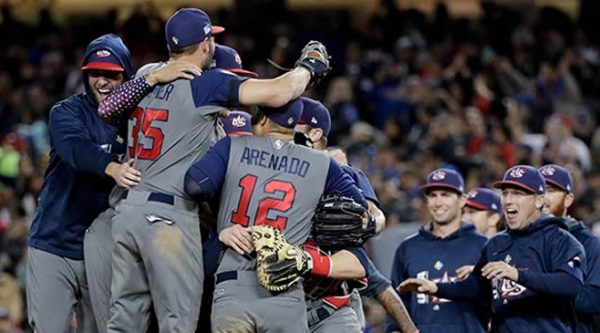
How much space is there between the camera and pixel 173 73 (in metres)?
6.87

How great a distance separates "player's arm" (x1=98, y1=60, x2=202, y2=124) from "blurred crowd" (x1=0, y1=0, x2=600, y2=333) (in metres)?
6.51

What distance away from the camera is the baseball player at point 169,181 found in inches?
267

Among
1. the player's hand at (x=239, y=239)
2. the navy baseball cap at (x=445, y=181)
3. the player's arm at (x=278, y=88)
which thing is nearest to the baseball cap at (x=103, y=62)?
the player's arm at (x=278, y=88)

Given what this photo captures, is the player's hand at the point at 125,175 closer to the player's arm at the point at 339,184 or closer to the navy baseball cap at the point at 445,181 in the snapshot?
the player's arm at the point at 339,184

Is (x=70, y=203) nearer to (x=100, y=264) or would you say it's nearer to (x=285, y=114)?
(x=100, y=264)

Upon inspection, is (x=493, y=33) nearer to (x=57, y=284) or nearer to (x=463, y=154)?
(x=463, y=154)

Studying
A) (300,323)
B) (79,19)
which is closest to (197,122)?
(300,323)

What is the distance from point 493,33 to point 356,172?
13.1 meters

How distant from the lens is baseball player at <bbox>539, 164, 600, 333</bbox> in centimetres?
792

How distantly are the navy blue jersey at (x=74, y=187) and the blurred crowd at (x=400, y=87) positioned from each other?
5.96 metres

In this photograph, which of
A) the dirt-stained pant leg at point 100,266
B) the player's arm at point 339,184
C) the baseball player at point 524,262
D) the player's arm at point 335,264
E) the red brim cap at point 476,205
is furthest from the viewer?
the red brim cap at point 476,205

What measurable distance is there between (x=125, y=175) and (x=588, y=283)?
2.91 metres

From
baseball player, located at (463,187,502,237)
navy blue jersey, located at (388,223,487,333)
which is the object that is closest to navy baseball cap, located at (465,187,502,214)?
baseball player, located at (463,187,502,237)

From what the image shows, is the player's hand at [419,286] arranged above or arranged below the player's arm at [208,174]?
below
